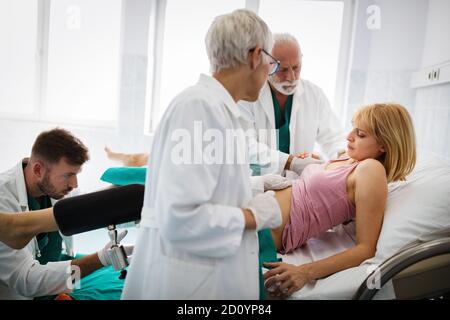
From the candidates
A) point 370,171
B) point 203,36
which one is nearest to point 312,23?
point 203,36

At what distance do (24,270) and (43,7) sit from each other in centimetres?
283

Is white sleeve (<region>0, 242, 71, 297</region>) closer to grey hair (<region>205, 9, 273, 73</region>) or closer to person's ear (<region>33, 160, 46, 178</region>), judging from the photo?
person's ear (<region>33, 160, 46, 178</region>)

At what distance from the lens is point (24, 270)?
1.38 m

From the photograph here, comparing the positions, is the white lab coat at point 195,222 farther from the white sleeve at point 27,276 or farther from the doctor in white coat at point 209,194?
the white sleeve at point 27,276

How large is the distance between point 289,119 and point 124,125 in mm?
1899

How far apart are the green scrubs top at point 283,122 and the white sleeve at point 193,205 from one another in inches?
39.3

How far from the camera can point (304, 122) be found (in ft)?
6.35

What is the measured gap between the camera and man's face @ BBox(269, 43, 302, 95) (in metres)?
1.66

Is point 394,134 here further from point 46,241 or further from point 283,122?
point 46,241

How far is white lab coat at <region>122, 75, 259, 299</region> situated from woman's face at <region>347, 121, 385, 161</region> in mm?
644

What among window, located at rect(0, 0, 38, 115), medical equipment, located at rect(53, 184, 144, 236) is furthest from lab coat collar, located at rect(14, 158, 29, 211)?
window, located at rect(0, 0, 38, 115)

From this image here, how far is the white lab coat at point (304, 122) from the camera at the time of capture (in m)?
1.85

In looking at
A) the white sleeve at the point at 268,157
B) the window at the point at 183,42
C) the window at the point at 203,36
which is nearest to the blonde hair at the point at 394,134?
the white sleeve at the point at 268,157

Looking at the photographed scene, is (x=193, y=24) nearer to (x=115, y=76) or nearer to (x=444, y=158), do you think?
(x=115, y=76)
